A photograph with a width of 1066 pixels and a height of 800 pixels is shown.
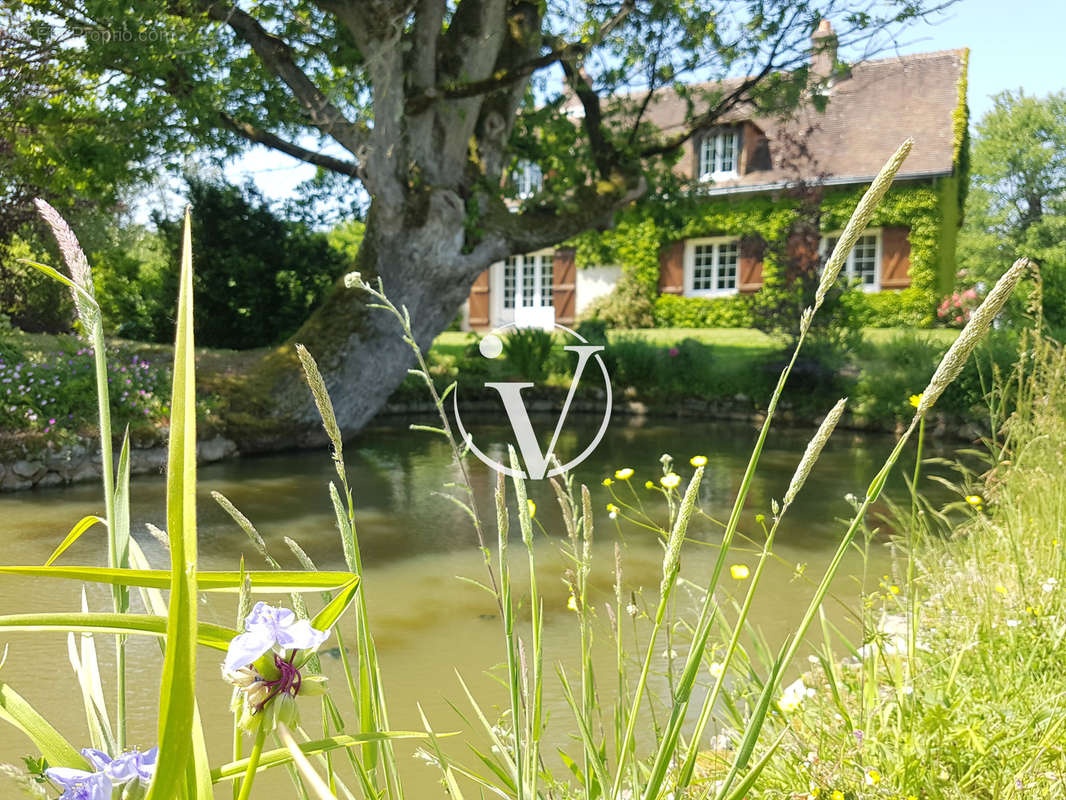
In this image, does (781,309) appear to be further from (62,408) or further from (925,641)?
(925,641)

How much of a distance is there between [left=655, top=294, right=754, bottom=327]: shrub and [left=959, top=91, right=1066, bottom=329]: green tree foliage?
9.66 m

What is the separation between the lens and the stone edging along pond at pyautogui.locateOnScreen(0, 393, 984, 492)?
729cm

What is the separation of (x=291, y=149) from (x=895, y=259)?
14.0 m

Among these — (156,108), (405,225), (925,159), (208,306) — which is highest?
(925,159)

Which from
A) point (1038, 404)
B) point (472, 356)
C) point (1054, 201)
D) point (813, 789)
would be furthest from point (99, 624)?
point (1054, 201)

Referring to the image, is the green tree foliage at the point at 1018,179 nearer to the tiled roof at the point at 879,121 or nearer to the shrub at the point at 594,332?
the tiled roof at the point at 879,121

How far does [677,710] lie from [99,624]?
1.89 ft

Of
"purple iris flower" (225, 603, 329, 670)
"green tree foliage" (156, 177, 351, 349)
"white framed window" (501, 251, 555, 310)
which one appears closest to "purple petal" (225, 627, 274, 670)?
"purple iris flower" (225, 603, 329, 670)

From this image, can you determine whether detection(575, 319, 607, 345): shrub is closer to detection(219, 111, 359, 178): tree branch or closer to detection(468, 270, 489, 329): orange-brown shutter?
detection(219, 111, 359, 178): tree branch

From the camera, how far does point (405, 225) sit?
9.57 meters

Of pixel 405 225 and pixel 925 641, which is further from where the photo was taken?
pixel 405 225

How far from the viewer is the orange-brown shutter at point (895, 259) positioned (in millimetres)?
18922

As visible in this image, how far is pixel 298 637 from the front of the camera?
21.4 inches

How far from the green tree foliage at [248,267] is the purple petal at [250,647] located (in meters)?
13.1
